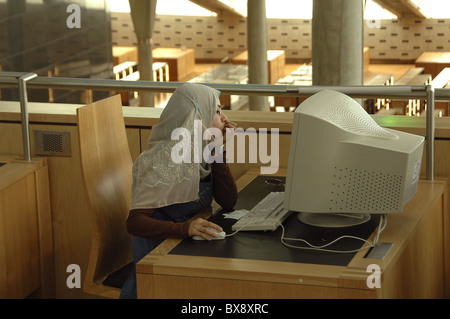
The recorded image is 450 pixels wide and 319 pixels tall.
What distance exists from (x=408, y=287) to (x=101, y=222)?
3.95ft

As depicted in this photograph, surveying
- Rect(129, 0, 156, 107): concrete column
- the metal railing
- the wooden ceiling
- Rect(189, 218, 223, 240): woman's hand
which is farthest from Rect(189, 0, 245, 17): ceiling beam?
Rect(189, 218, 223, 240): woman's hand

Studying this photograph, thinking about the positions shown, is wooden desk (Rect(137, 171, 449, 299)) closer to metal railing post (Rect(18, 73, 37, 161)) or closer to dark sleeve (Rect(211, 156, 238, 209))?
dark sleeve (Rect(211, 156, 238, 209))

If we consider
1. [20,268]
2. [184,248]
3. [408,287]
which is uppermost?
[184,248]

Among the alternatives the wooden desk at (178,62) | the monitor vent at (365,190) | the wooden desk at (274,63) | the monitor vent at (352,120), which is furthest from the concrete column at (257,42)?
the monitor vent at (365,190)

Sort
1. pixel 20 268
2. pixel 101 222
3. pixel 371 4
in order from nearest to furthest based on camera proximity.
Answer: pixel 101 222 → pixel 20 268 → pixel 371 4

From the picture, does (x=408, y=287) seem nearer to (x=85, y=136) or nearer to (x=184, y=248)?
(x=184, y=248)

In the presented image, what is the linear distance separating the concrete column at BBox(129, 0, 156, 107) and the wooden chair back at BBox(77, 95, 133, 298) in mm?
13129

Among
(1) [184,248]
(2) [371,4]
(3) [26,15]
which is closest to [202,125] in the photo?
(1) [184,248]

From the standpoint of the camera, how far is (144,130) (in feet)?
11.9

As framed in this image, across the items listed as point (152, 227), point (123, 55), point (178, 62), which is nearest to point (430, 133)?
point (152, 227)

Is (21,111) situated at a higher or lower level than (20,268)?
higher

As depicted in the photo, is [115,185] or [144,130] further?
[144,130]

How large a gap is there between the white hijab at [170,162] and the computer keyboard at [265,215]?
22 centimetres

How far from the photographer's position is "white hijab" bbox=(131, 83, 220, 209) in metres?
2.67
